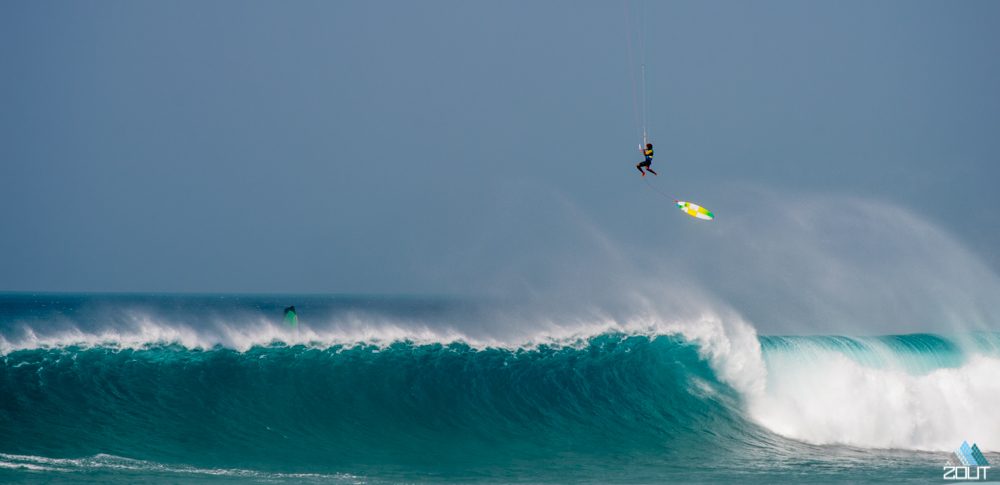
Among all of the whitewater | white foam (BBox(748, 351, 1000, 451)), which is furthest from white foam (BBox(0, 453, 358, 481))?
white foam (BBox(748, 351, 1000, 451))

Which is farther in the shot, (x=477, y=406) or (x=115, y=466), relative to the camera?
(x=477, y=406)

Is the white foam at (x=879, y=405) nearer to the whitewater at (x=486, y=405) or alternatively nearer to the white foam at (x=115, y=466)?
the whitewater at (x=486, y=405)

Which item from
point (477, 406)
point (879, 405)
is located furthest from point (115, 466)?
point (879, 405)

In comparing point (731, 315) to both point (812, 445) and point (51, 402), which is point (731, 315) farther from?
point (51, 402)

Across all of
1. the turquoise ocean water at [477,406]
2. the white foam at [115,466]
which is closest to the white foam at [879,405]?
the turquoise ocean water at [477,406]

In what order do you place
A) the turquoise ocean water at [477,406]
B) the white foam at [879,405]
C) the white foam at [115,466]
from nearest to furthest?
the white foam at [115,466] < the turquoise ocean water at [477,406] < the white foam at [879,405]

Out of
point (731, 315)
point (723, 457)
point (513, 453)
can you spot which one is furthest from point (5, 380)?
point (731, 315)

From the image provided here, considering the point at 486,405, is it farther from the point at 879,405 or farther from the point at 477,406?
the point at 879,405

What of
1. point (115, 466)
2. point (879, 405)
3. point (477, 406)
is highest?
point (879, 405)

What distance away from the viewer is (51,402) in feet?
35.6

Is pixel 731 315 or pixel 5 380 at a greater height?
pixel 731 315

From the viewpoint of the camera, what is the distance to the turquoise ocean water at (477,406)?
932 centimetres

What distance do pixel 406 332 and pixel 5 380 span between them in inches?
286

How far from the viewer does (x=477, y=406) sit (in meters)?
11.8
